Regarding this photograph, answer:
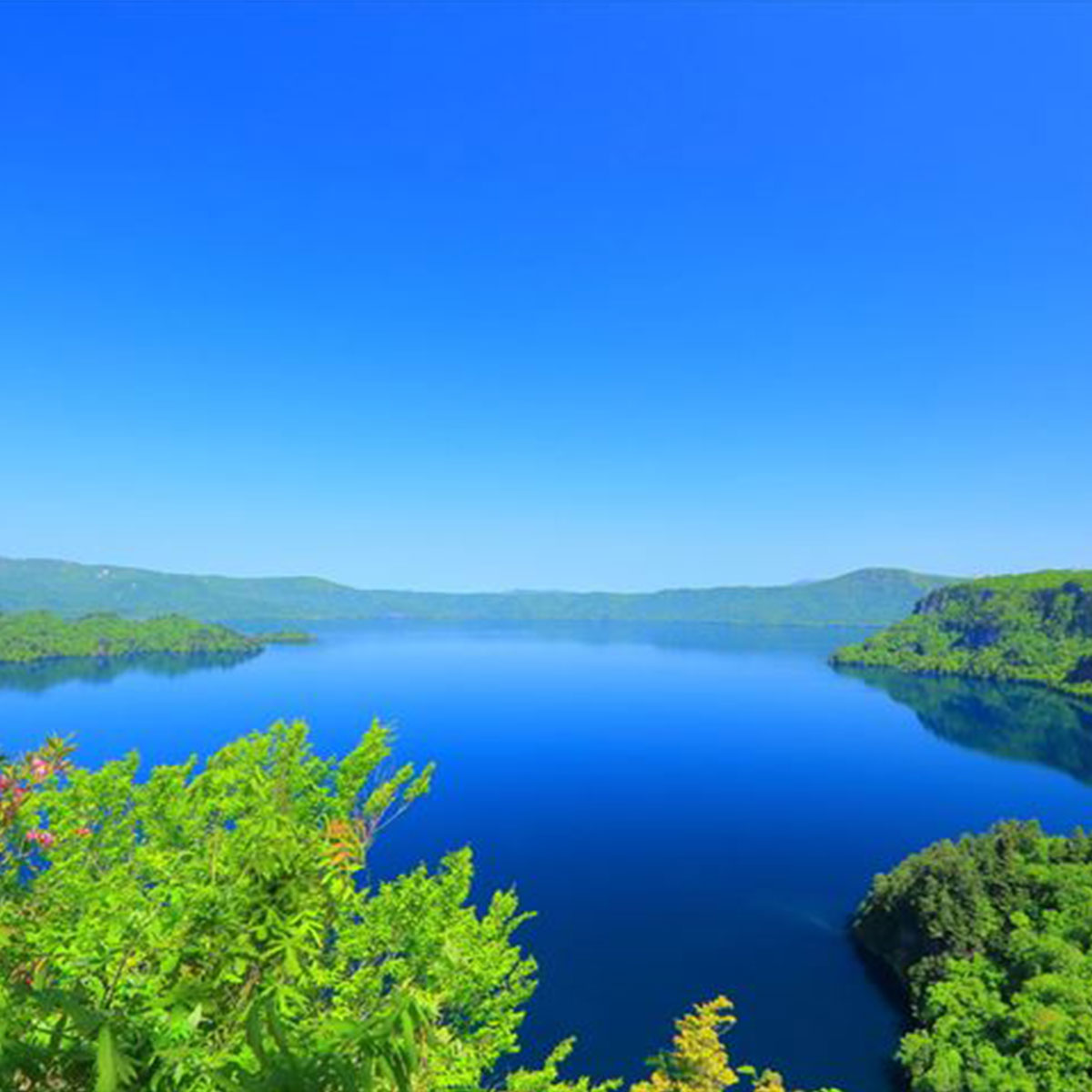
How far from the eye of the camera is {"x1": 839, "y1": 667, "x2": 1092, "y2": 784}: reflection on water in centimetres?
12050

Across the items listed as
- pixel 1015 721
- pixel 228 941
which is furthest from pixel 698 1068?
pixel 1015 721

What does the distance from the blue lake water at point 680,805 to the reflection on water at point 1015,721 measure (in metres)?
0.89

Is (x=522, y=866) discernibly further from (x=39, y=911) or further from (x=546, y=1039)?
(x=39, y=911)

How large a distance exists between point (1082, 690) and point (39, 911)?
22353cm

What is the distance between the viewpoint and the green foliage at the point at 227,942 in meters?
3.29

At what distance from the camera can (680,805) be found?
88312mm

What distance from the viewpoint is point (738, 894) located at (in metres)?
61.2

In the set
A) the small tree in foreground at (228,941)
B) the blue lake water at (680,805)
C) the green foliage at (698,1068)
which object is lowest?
the blue lake water at (680,805)

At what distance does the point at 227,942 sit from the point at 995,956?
165 ft

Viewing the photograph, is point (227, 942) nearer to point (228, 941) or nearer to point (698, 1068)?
point (228, 941)

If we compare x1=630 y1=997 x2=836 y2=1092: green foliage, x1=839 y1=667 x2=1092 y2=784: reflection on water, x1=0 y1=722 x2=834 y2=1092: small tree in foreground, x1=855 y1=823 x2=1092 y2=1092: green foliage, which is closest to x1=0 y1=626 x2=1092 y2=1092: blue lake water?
x1=839 y1=667 x2=1092 y2=784: reflection on water

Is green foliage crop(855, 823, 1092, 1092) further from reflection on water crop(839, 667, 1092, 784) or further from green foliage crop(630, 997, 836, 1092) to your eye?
reflection on water crop(839, 667, 1092, 784)

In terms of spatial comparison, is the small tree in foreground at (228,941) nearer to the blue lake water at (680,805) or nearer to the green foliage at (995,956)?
the green foliage at (995,956)

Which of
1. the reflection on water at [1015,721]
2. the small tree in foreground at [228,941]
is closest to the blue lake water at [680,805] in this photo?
the reflection on water at [1015,721]
